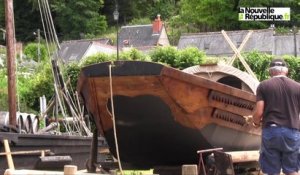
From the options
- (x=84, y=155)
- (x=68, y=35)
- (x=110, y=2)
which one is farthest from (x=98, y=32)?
(x=84, y=155)

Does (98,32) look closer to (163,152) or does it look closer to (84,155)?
(84,155)

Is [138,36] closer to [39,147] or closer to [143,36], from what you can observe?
[143,36]

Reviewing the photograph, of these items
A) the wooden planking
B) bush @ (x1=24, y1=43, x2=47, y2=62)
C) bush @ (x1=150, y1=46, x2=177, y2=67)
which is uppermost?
the wooden planking

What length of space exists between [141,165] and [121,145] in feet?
A: 1.75

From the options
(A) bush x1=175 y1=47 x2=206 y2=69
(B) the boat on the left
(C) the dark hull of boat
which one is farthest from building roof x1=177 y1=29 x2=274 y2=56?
(B) the boat on the left

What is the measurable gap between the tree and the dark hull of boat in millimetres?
54413

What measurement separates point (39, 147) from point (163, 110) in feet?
16.0

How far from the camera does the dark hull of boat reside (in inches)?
500

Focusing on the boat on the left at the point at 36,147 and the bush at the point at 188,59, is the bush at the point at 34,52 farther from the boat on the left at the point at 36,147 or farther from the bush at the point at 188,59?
the boat on the left at the point at 36,147

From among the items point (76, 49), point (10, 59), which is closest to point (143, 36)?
point (76, 49)

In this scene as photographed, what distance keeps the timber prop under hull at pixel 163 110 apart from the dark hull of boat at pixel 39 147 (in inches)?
80.2

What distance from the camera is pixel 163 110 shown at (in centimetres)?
977

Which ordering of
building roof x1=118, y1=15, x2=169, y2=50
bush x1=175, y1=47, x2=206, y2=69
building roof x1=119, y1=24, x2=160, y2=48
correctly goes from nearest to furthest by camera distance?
bush x1=175, y1=47, x2=206, y2=69 < building roof x1=118, y1=15, x2=169, y2=50 < building roof x1=119, y1=24, x2=160, y2=48

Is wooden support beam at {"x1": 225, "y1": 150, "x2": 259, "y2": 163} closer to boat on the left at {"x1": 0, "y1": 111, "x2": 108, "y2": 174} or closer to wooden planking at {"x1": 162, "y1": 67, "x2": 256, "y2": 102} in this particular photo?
wooden planking at {"x1": 162, "y1": 67, "x2": 256, "y2": 102}
